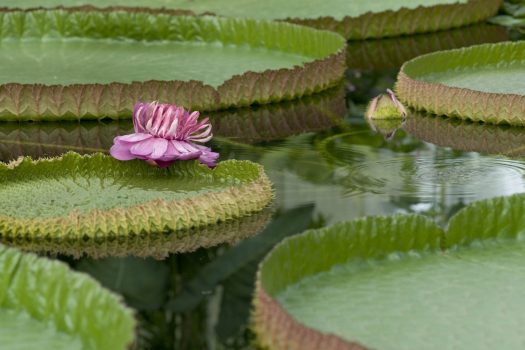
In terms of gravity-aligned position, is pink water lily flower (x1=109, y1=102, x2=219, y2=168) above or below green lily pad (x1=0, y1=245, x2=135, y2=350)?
above

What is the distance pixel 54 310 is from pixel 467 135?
7.67ft

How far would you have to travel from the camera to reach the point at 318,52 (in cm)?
546

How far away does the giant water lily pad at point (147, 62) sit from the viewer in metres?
4.51

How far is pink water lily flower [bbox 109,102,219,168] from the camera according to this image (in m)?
3.40

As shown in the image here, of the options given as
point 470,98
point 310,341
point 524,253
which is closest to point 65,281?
point 310,341

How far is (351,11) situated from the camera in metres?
6.74

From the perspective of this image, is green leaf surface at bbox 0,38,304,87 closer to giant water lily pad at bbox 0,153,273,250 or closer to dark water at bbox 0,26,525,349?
dark water at bbox 0,26,525,349

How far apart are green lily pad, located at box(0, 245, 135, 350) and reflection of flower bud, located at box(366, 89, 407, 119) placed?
2.36 m

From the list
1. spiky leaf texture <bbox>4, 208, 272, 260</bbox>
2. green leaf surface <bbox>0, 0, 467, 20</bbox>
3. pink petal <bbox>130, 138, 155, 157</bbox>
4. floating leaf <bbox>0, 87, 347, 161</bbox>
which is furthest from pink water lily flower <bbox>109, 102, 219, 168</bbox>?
green leaf surface <bbox>0, 0, 467, 20</bbox>

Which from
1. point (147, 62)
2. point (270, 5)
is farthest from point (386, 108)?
point (270, 5)

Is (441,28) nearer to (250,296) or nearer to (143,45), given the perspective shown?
(143,45)

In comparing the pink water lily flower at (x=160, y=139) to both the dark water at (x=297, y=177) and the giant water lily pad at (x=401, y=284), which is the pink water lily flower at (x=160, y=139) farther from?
the giant water lily pad at (x=401, y=284)

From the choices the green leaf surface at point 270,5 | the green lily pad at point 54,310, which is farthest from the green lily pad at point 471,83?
the green lily pad at point 54,310

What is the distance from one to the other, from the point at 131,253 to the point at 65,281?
0.70 m
